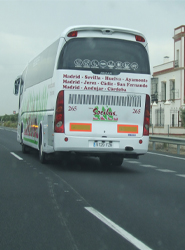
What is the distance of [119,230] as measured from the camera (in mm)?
6367

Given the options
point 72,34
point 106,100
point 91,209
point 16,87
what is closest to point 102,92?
point 106,100

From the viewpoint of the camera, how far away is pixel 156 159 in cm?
1784

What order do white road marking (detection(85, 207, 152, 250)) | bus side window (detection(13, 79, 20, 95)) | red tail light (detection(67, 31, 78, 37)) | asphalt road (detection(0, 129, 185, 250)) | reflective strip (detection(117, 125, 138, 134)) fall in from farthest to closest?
bus side window (detection(13, 79, 20, 95)) → reflective strip (detection(117, 125, 138, 134)) → red tail light (detection(67, 31, 78, 37)) → asphalt road (detection(0, 129, 185, 250)) → white road marking (detection(85, 207, 152, 250))

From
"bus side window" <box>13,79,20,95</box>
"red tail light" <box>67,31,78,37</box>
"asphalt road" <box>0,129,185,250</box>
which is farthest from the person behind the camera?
"bus side window" <box>13,79,20,95</box>

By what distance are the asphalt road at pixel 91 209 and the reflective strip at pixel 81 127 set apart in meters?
1.15

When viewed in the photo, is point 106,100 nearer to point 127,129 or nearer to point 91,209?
point 127,129

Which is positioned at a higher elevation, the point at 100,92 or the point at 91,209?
the point at 100,92

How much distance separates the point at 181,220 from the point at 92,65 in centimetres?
643

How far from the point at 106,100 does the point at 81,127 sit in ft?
3.16

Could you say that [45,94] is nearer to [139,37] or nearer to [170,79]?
[139,37]

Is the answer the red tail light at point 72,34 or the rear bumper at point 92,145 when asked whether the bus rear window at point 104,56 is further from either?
the rear bumper at point 92,145

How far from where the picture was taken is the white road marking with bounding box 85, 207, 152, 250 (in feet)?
18.5

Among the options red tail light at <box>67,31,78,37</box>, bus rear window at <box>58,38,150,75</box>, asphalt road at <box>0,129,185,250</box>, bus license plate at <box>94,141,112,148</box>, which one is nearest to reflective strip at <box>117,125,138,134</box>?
bus license plate at <box>94,141,112,148</box>

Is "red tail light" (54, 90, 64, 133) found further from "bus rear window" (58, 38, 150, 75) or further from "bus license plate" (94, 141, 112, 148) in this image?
"bus license plate" (94, 141, 112, 148)
